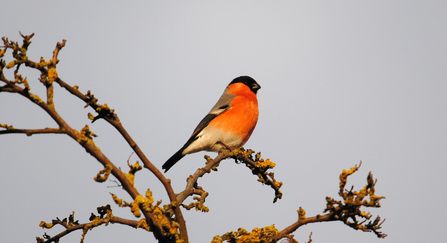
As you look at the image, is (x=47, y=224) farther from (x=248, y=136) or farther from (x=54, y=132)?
(x=248, y=136)

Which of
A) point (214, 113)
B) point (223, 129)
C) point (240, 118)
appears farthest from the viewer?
point (214, 113)

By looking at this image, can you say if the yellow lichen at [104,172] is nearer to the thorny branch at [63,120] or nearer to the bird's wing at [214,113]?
the thorny branch at [63,120]

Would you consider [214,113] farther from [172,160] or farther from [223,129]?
[172,160]

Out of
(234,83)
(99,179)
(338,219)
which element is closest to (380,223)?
(338,219)

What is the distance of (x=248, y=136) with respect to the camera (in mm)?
6504

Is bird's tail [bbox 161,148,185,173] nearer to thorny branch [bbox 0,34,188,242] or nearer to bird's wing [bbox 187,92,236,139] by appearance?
bird's wing [bbox 187,92,236,139]

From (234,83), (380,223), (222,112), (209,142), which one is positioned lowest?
(380,223)

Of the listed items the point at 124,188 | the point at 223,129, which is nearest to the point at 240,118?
the point at 223,129

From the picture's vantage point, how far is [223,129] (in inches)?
245

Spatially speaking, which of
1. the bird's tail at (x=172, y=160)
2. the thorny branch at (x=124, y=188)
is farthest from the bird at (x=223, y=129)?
the thorny branch at (x=124, y=188)

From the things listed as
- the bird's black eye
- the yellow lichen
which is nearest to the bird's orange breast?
the bird's black eye

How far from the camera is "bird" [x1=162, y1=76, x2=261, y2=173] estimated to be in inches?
245

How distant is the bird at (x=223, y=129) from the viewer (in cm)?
621

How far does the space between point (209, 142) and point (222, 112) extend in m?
0.58
